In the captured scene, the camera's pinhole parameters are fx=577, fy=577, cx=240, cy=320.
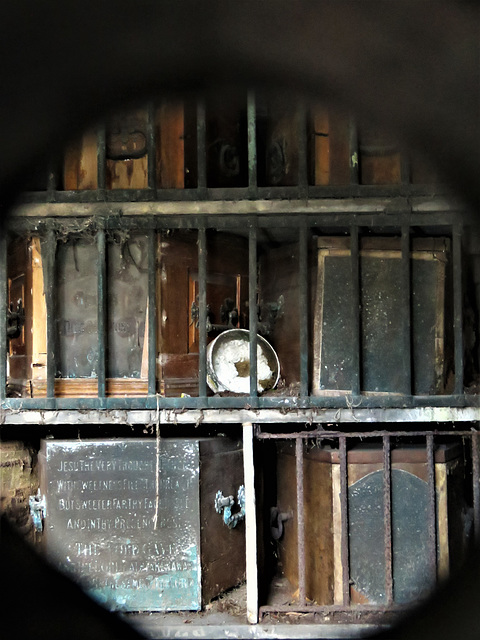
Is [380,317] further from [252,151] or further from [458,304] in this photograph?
[252,151]

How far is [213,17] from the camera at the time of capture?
2930 mm

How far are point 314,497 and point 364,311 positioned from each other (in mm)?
1505

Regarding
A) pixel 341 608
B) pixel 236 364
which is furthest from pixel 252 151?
pixel 341 608

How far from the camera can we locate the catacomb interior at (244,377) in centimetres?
426

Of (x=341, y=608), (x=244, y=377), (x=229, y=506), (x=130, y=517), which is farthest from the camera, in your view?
(x=244, y=377)

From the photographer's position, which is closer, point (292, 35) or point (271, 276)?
point (292, 35)

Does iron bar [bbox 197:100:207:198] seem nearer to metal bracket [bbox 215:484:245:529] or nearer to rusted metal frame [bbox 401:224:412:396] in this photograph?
rusted metal frame [bbox 401:224:412:396]

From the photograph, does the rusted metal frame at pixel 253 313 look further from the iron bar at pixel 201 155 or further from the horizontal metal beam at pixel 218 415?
the iron bar at pixel 201 155

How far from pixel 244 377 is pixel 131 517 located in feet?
4.62

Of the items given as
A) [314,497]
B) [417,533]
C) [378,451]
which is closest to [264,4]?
[378,451]

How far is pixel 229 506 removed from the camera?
4641 millimetres

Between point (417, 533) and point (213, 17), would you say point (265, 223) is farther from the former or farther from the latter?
point (417, 533)

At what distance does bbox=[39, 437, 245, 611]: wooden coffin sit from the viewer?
4430 mm

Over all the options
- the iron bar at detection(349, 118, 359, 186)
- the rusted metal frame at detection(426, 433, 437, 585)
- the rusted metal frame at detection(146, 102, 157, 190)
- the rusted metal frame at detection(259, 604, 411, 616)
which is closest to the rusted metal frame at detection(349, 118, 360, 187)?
the iron bar at detection(349, 118, 359, 186)
